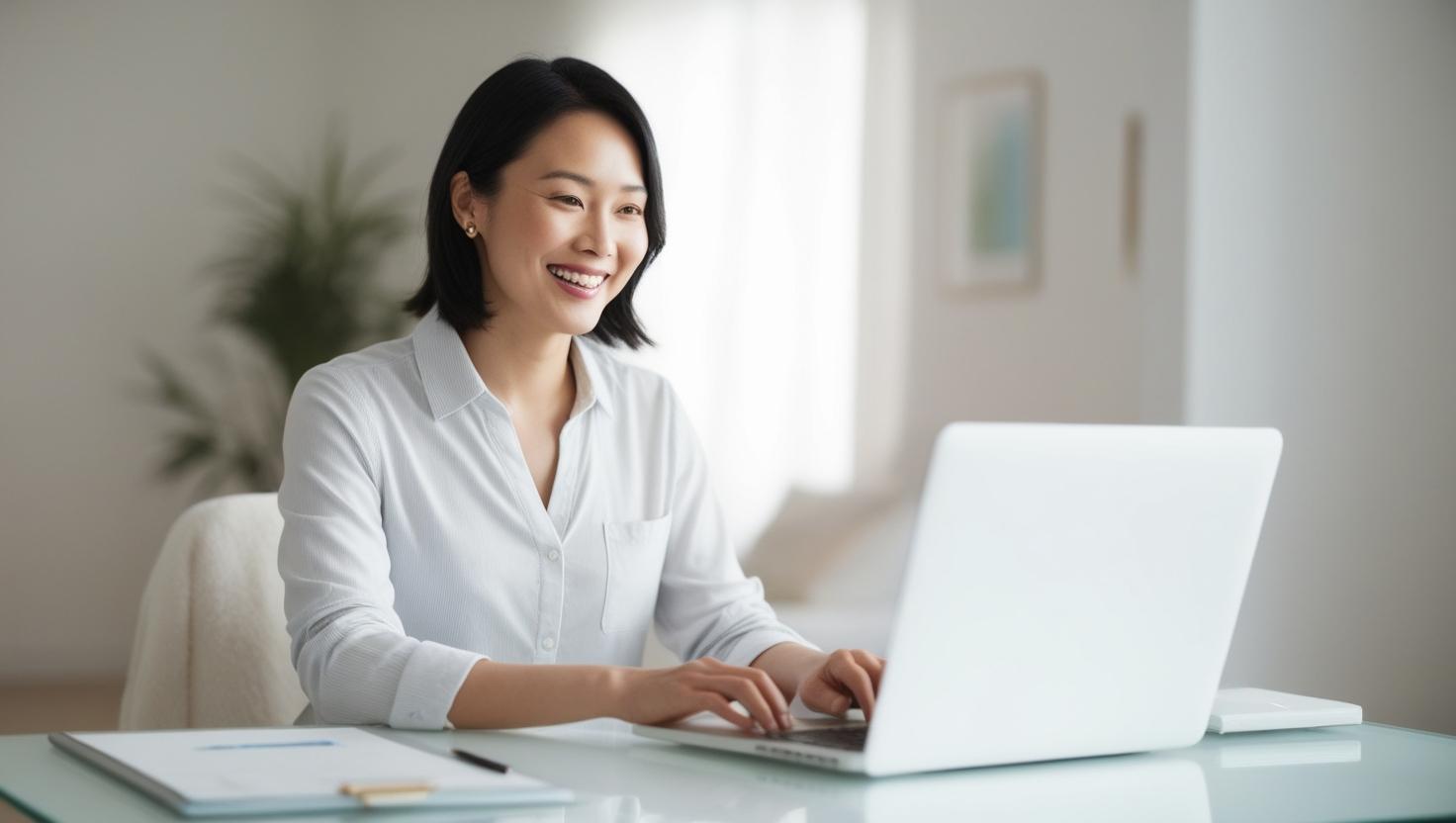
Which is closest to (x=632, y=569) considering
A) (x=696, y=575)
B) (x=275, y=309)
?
(x=696, y=575)

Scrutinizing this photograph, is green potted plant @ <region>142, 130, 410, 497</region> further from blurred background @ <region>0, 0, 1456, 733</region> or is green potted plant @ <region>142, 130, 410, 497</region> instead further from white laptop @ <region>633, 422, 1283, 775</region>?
white laptop @ <region>633, 422, 1283, 775</region>

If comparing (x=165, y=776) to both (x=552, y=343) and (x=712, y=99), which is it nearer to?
(x=552, y=343)

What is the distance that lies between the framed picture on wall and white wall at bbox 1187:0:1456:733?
0.85 metres

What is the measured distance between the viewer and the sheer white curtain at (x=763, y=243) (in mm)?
5137

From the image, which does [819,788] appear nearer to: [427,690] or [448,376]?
[427,690]

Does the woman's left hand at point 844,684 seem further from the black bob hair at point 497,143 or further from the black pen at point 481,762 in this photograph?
the black bob hair at point 497,143

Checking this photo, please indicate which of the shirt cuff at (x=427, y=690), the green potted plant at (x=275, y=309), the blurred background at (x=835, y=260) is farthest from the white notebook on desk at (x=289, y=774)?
the green potted plant at (x=275, y=309)

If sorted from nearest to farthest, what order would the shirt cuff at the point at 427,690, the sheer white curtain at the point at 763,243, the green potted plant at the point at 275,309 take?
the shirt cuff at the point at 427,690 < the sheer white curtain at the point at 763,243 < the green potted plant at the point at 275,309

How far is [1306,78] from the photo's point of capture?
3855 millimetres

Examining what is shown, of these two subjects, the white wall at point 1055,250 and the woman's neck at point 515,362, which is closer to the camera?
the woman's neck at point 515,362

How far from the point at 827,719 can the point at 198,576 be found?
2.48ft

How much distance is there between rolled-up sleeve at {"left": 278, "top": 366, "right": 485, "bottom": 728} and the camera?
4.25 ft

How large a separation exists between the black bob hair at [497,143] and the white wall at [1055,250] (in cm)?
238

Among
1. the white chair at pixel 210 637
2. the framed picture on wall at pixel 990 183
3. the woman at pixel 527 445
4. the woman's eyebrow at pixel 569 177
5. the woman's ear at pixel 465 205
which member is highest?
the framed picture on wall at pixel 990 183
